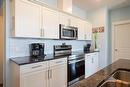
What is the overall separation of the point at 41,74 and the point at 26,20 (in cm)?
114

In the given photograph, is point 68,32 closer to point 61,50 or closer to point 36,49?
point 61,50

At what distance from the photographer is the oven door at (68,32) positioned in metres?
3.24

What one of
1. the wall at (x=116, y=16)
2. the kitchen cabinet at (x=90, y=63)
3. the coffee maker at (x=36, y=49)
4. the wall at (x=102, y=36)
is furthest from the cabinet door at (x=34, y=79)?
the wall at (x=116, y=16)

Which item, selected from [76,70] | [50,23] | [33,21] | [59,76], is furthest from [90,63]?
[33,21]

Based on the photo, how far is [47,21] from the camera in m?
2.84

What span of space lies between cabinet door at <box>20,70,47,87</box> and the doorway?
3584 millimetres

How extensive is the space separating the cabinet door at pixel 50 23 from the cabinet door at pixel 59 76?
813 mm

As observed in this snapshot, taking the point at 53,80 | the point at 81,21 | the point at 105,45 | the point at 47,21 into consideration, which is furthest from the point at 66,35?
the point at 105,45

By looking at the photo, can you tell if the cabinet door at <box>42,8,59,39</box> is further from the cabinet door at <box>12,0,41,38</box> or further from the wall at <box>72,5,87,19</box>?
the wall at <box>72,5,87,19</box>

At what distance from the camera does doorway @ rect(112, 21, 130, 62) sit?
458cm

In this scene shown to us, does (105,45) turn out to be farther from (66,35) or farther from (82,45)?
(66,35)

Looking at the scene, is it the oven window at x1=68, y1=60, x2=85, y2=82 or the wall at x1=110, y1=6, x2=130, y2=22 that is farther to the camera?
the wall at x1=110, y1=6, x2=130, y2=22

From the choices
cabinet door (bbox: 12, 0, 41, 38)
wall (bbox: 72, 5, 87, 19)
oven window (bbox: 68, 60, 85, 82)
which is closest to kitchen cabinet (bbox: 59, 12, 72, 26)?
cabinet door (bbox: 12, 0, 41, 38)

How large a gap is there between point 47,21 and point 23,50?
895mm
